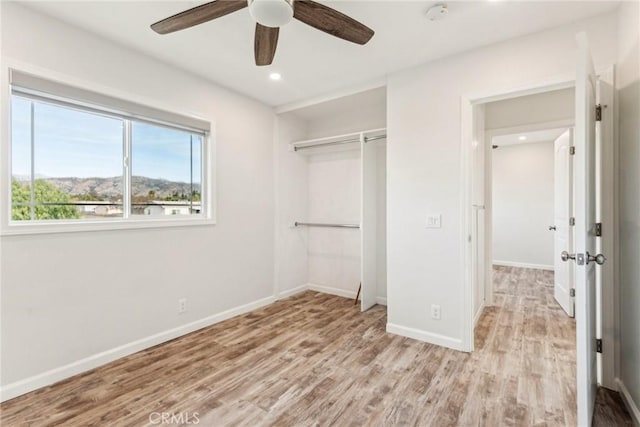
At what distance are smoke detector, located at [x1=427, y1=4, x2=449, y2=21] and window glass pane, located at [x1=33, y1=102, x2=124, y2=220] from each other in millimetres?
2575

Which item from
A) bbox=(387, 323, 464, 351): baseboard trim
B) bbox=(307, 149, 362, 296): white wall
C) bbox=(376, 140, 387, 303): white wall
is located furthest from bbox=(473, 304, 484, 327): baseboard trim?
bbox=(307, 149, 362, 296): white wall

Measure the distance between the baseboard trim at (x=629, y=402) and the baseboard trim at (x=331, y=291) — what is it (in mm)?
2590

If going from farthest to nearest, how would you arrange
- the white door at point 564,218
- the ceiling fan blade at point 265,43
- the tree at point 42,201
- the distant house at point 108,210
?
the white door at point 564,218, the distant house at point 108,210, the tree at point 42,201, the ceiling fan blade at point 265,43

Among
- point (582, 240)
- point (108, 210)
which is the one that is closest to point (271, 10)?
point (582, 240)

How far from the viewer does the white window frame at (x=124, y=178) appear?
6.29 feet

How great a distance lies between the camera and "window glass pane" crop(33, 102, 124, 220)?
7.13 feet

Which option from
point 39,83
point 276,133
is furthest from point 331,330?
point 39,83

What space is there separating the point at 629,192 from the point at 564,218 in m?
2.01

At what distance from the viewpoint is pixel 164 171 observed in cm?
292

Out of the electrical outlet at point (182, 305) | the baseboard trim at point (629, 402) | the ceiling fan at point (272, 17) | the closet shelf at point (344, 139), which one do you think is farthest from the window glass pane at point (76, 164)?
the baseboard trim at point (629, 402)

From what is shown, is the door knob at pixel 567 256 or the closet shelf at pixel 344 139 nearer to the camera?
Result: the door knob at pixel 567 256

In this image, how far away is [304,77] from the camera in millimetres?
3064

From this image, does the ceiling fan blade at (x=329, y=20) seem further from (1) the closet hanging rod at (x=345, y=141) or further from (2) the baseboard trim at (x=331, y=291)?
(2) the baseboard trim at (x=331, y=291)

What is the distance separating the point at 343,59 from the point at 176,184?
2.03 metres
